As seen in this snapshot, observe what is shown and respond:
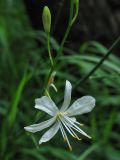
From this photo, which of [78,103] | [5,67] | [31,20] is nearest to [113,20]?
[31,20]

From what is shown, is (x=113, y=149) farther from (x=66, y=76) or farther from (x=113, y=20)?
(x=113, y=20)

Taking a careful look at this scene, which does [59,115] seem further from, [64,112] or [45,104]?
[45,104]

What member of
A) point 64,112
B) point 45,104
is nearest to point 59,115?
point 64,112

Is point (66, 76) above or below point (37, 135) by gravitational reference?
above

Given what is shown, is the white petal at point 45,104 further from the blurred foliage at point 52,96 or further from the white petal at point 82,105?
the blurred foliage at point 52,96

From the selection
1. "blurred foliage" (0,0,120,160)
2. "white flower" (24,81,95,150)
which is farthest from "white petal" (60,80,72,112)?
"blurred foliage" (0,0,120,160)

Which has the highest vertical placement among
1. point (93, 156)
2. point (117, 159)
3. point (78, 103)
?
point (78, 103)
